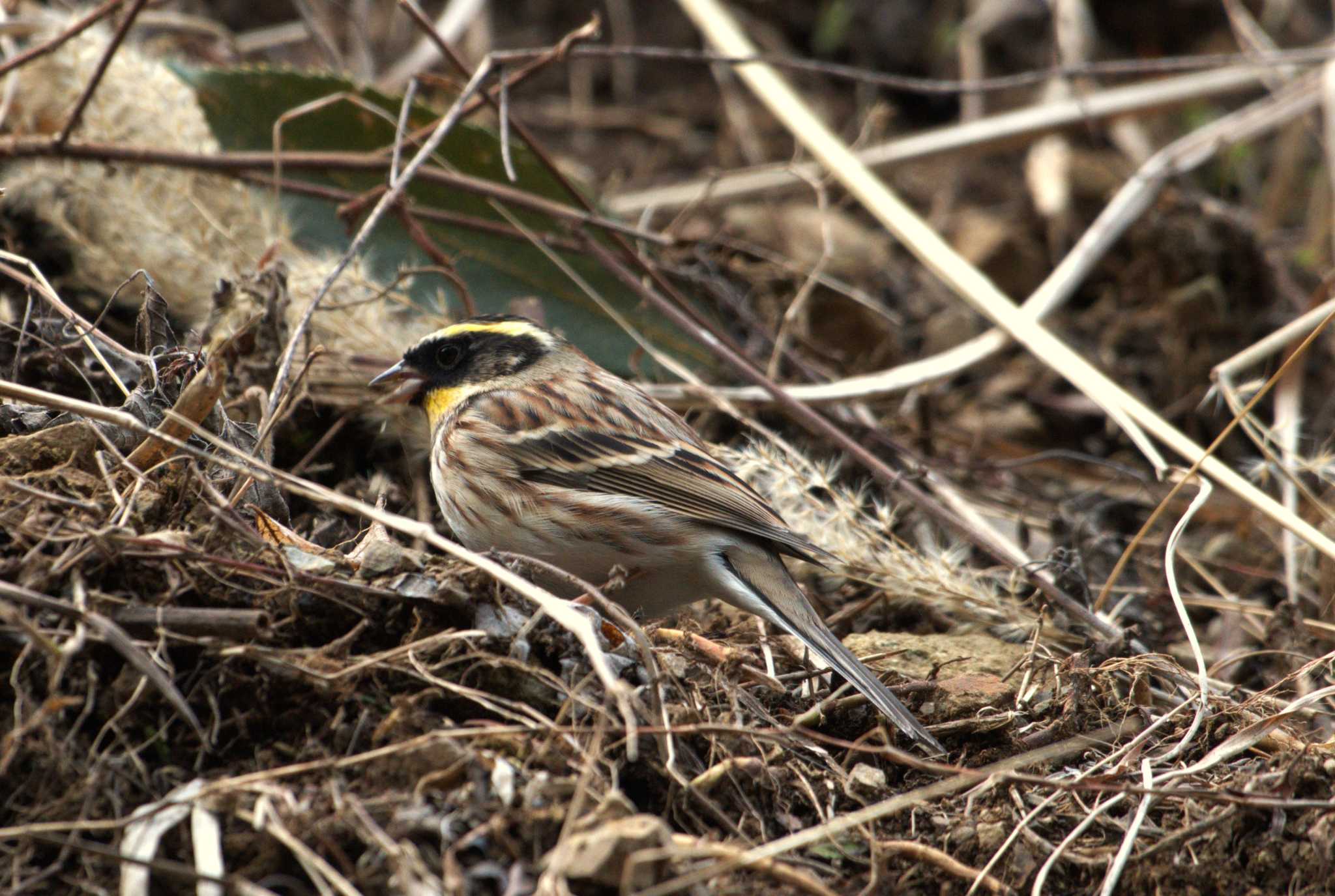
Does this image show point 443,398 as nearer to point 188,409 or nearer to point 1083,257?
point 188,409

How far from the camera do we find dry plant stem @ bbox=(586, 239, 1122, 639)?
13.2 ft

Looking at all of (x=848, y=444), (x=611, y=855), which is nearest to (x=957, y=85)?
(x=848, y=444)

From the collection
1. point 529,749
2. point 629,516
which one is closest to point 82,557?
point 529,749

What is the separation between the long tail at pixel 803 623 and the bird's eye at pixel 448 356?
1194mm

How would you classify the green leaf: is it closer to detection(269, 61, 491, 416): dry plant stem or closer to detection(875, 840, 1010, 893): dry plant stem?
detection(269, 61, 491, 416): dry plant stem

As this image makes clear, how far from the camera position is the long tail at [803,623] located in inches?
126

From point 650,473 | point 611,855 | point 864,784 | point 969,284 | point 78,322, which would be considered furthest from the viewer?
point 969,284

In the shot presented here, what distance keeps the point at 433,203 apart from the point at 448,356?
47.1 inches

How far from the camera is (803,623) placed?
11.4 ft

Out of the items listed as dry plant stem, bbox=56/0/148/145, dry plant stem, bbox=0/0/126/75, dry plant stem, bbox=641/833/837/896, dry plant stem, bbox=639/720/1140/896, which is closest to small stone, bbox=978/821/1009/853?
dry plant stem, bbox=639/720/1140/896

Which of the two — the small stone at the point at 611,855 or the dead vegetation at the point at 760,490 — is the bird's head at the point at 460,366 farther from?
the small stone at the point at 611,855

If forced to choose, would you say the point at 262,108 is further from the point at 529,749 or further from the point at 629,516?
the point at 529,749

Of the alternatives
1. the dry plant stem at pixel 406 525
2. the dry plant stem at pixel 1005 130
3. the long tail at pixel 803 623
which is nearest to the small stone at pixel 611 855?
the dry plant stem at pixel 406 525

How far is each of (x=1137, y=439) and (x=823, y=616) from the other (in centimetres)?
114
